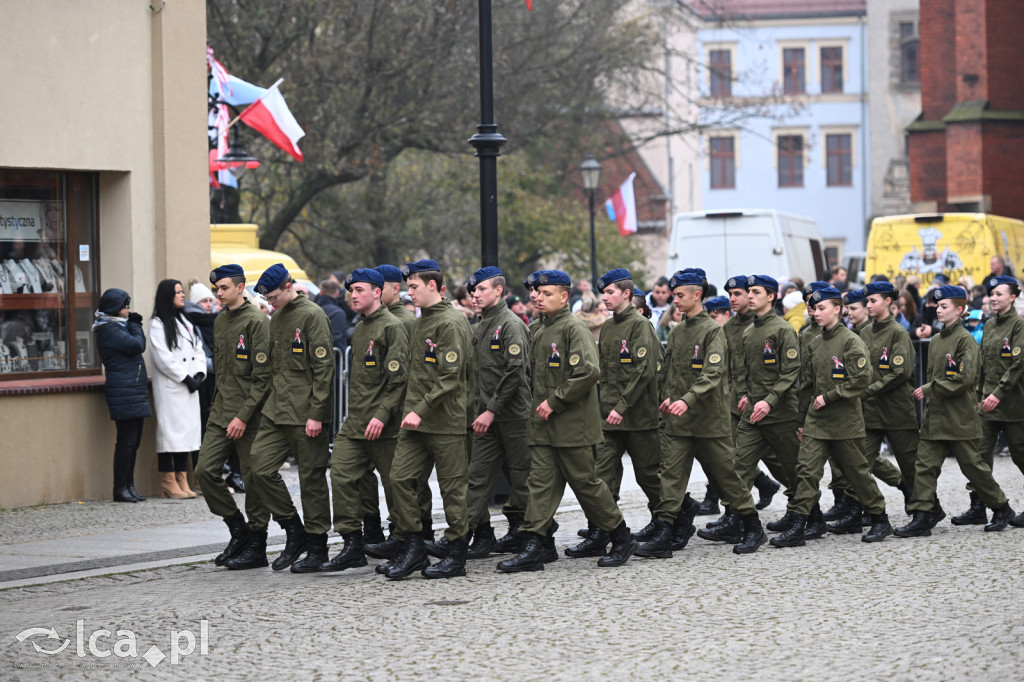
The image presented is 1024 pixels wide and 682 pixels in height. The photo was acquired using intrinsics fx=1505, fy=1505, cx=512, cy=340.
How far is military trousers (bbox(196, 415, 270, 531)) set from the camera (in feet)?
31.7

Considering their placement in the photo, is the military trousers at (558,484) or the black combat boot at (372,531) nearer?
the military trousers at (558,484)

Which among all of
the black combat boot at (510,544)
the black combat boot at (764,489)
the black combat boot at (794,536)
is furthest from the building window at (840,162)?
the black combat boot at (510,544)

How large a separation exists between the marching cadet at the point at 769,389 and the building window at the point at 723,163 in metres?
53.9

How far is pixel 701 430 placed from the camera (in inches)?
396

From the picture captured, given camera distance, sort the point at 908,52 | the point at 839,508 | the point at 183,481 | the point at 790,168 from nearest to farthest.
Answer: the point at 839,508, the point at 183,481, the point at 908,52, the point at 790,168

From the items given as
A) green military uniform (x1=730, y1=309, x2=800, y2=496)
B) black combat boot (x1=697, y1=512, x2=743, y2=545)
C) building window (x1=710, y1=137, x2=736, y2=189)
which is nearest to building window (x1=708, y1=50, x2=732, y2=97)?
building window (x1=710, y1=137, x2=736, y2=189)

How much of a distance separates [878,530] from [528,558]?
272 cm

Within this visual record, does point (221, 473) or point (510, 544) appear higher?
point (221, 473)

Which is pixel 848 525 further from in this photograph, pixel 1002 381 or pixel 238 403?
pixel 238 403

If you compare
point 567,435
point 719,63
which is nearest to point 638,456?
point 567,435

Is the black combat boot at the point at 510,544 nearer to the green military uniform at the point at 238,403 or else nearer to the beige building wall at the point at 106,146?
the green military uniform at the point at 238,403

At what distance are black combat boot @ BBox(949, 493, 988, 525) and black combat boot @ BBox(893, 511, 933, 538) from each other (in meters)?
0.65

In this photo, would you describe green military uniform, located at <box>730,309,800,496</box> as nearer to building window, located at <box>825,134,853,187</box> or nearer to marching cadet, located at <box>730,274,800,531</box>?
marching cadet, located at <box>730,274,800,531</box>

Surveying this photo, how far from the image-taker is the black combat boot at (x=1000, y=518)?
10.8 m
